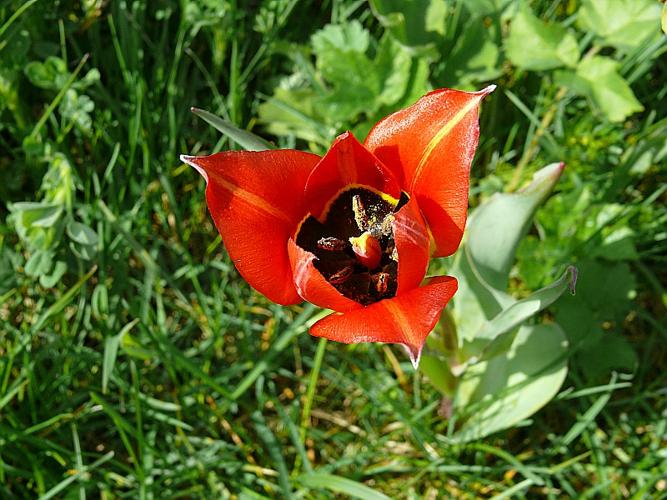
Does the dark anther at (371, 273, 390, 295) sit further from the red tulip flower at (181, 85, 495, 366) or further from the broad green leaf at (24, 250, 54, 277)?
the broad green leaf at (24, 250, 54, 277)

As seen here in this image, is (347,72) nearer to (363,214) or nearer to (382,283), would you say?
(363,214)

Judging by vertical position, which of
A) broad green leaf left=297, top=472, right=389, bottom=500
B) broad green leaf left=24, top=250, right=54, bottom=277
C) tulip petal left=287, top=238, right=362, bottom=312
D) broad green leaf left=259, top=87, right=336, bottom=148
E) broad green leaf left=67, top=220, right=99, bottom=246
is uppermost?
tulip petal left=287, top=238, right=362, bottom=312

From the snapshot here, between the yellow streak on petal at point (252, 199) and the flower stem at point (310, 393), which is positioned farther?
the flower stem at point (310, 393)

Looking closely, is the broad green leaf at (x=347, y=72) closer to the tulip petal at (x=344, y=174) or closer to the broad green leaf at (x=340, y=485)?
the tulip petal at (x=344, y=174)

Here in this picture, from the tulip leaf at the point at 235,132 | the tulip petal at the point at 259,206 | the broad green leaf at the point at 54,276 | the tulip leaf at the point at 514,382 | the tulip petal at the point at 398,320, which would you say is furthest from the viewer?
the broad green leaf at the point at 54,276

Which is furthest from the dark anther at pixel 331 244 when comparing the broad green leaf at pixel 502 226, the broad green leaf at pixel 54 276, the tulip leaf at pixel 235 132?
the broad green leaf at pixel 54 276

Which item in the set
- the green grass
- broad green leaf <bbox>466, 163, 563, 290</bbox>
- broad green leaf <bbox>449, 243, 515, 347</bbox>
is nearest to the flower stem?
the green grass

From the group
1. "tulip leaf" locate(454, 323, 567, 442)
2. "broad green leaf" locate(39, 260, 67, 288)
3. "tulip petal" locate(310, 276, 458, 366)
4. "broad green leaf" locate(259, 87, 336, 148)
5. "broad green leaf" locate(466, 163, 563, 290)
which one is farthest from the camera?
"broad green leaf" locate(259, 87, 336, 148)
